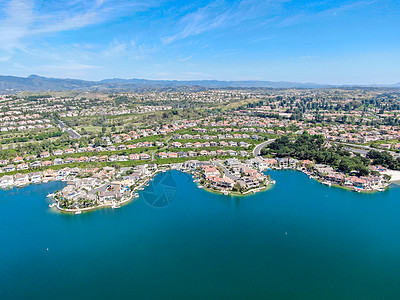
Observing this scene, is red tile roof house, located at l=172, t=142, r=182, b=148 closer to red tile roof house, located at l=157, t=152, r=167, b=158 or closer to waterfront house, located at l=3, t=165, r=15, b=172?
red tile roof house, located at l=157, t=152, r=167, b=158

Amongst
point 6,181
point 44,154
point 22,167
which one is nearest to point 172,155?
point 44,154

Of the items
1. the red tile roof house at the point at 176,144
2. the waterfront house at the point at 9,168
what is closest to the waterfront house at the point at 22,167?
the waterfront house at the point at 9,168

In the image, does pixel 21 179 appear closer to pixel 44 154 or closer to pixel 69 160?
pixel 69 160

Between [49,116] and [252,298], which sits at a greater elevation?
[49,116]

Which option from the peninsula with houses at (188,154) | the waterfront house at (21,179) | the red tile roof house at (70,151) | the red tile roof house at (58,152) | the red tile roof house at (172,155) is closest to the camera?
the peninsula with houses at (188,154)

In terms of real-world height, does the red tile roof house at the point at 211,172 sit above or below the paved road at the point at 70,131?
below

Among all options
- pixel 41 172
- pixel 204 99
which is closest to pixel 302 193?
pixel 41 172

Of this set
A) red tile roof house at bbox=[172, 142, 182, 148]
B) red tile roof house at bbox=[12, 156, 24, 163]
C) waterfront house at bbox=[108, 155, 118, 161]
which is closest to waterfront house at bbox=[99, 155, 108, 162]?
waterfront house at bbox=[108, 155, 118, 161]

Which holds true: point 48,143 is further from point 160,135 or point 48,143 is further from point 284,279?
point 284,279

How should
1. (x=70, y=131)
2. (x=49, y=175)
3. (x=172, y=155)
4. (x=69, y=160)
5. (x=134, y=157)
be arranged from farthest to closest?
(x=70, y=131), (x=172, y=155), (x=134, y=157), (x=69, y=160), (x=49, y=175)

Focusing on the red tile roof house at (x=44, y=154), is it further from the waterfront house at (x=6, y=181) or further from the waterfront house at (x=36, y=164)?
the waterfront house at (x=6, y=181)

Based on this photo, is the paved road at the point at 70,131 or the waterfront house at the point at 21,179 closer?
the waterfront house at the point at 21,179
